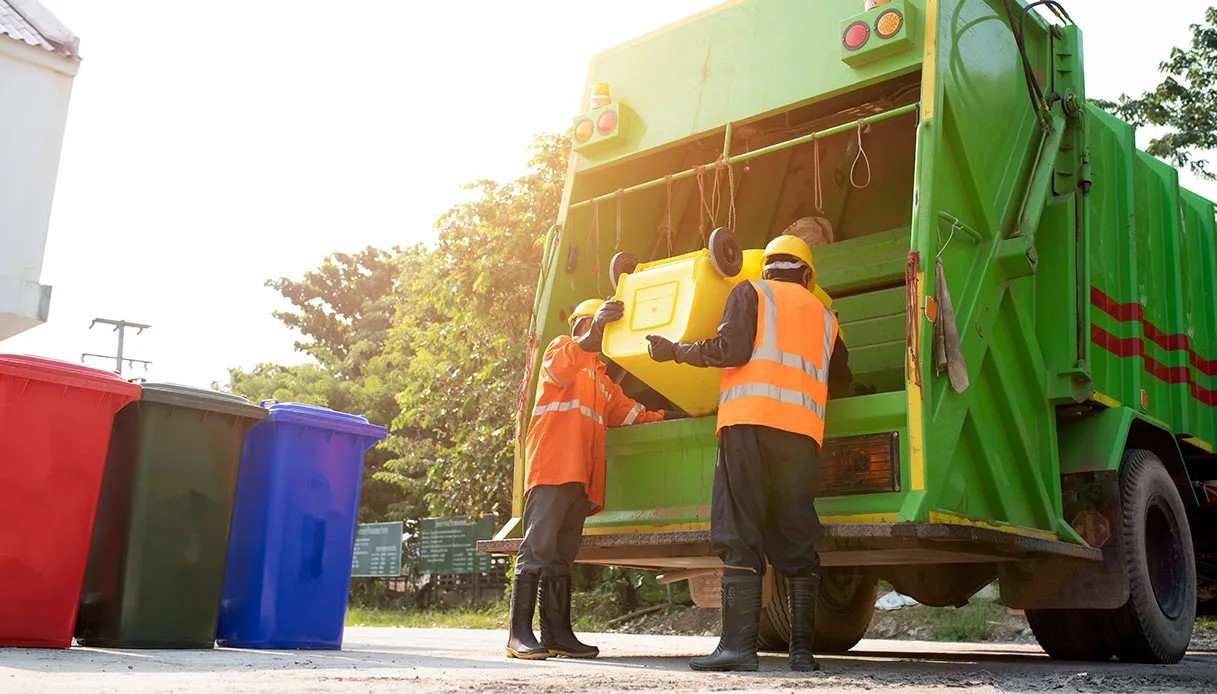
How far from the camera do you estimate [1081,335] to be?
5113 mm

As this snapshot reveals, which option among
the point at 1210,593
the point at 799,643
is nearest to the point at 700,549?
the point at 799,643

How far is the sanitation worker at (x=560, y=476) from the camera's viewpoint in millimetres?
5055

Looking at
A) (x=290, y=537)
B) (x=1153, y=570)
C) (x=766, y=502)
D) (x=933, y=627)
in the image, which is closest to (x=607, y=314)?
(x=766, y=502)

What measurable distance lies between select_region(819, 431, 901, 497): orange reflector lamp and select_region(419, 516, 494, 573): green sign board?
12.1m

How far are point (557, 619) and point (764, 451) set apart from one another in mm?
1374

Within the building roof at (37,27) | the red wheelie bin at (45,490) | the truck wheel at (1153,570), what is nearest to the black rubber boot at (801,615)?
the truck wheel at (1153,570)

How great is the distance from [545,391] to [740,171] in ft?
5.64

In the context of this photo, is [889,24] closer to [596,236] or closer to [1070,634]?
[596,236]

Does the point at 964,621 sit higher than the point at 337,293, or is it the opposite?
the point at 337,293

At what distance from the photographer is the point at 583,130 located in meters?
5.86

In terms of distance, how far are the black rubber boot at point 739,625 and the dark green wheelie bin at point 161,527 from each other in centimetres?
215

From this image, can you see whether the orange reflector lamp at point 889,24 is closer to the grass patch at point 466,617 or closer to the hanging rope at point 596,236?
the hanging rope at point 596,236

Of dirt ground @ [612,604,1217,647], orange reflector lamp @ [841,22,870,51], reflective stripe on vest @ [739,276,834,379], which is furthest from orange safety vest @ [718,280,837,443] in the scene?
dirt ground @ [612,604,1217,647]

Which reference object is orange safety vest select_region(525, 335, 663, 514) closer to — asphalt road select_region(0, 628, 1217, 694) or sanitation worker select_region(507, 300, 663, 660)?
sanitation worker select_region(507, 300, 663, 660)
